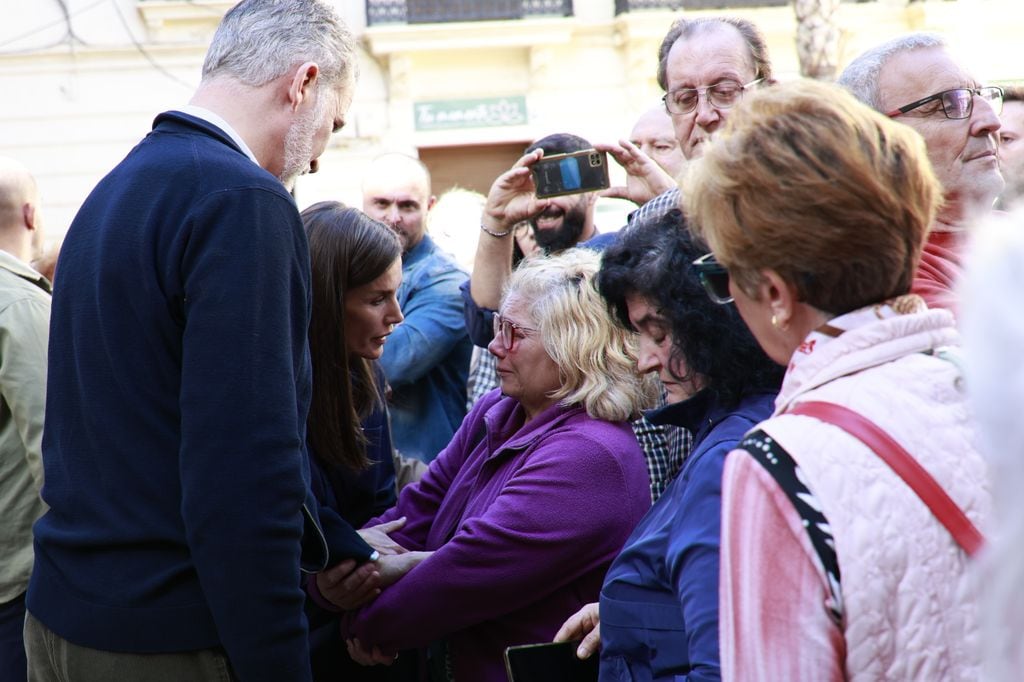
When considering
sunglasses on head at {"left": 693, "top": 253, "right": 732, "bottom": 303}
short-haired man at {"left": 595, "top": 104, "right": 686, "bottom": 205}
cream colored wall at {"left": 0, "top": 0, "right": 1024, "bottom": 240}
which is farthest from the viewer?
cream colored wall at {"left": 0, "top": 0, "right": 1024, "bottom": 240}

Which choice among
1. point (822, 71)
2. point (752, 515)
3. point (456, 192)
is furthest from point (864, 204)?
point (822, 71)

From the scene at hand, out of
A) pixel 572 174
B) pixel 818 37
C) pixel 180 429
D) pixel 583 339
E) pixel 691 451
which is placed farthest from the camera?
pixel 818 37

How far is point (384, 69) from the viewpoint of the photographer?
12.9 meters

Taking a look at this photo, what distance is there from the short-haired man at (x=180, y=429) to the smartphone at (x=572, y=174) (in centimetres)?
146

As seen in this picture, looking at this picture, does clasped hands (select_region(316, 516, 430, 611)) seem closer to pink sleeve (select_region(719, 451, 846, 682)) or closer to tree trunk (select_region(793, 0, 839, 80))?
pink sleeve (select_region(719, 451, 846, 682))

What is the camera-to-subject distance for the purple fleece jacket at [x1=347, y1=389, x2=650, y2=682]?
2.47 meters

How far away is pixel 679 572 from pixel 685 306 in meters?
0.54

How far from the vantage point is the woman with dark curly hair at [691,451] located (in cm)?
172

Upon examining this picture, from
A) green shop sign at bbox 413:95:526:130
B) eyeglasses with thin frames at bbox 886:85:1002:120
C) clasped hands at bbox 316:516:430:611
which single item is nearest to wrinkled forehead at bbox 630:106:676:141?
eyeglasses with thin frames at bbox 886:85:1002:120

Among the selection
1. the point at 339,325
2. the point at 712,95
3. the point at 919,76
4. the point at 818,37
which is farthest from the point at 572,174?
the point at 818,37

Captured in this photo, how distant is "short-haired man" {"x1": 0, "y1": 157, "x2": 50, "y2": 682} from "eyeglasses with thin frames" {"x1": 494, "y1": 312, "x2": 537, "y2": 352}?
119cm

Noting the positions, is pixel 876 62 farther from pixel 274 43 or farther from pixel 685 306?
pixel 274 43

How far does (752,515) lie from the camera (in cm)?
127

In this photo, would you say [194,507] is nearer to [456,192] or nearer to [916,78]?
[916,78]
